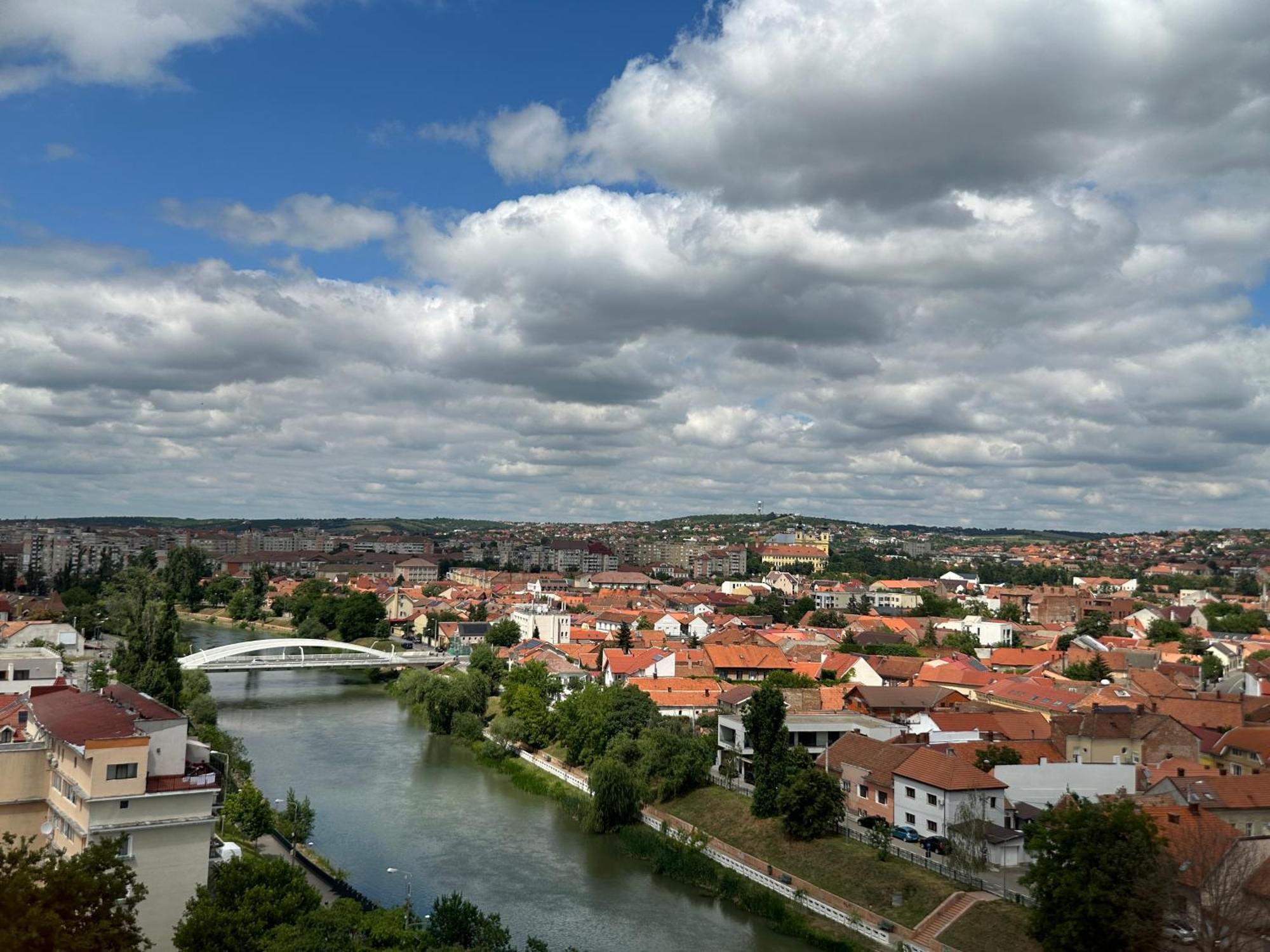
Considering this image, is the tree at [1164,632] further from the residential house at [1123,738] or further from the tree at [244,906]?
the tree at [244,906]

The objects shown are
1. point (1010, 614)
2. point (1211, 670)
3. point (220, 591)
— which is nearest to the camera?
point (1211, 670)

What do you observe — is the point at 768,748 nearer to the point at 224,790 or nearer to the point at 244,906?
the point at 224,790

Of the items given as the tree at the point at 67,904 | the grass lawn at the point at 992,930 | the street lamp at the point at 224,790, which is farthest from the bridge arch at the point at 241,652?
the grass lawn at the point at 992,930

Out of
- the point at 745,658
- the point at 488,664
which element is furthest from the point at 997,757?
the point at 488,664

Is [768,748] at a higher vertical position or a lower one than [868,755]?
higher

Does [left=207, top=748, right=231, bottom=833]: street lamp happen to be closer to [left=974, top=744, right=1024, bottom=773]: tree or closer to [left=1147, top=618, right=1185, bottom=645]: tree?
[left=974, top=744, right=1024, bottom=773]: tree
